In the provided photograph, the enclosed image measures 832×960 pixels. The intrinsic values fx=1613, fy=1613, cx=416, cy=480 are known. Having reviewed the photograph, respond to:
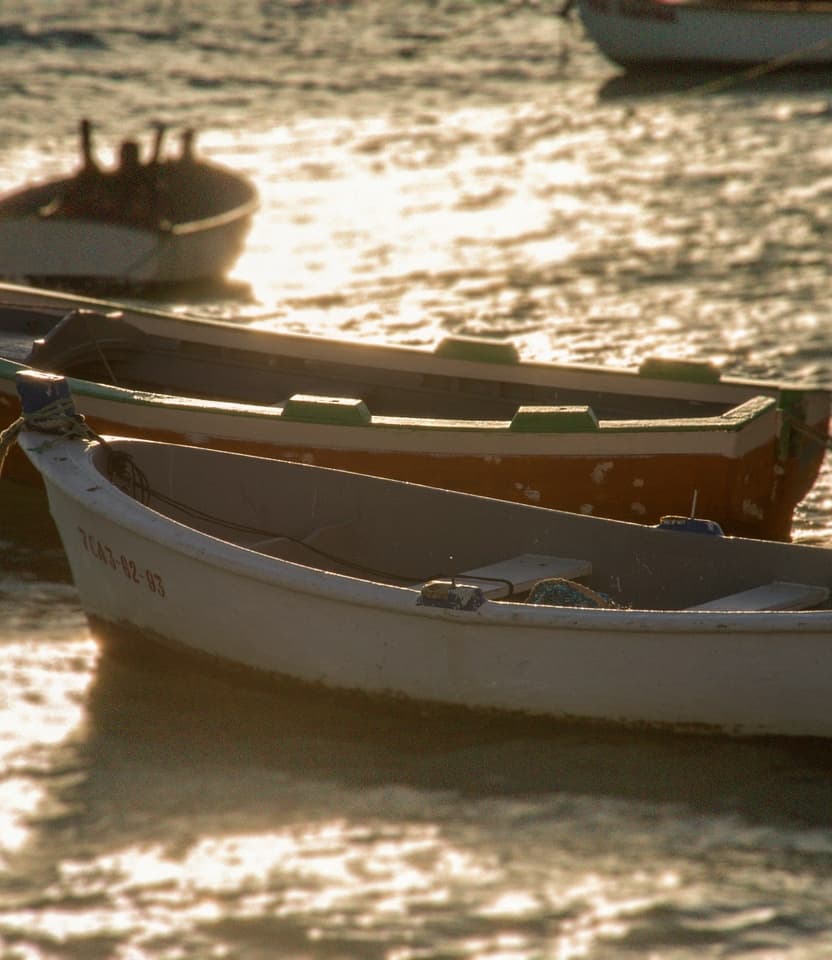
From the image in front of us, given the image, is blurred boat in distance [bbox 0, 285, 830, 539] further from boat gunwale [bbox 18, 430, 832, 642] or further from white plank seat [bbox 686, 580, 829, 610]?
white plank seat [bbox 686, 580, 829, 610]

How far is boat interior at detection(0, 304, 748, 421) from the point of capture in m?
9.42

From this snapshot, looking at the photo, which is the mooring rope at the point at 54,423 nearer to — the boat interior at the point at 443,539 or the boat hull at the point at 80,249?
the boat interior at the point at 443,539

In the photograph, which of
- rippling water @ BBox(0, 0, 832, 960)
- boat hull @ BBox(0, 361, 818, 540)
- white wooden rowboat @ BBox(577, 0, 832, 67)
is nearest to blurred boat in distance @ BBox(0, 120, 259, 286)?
rippling water @ BBox(0, 0, 832, 960)

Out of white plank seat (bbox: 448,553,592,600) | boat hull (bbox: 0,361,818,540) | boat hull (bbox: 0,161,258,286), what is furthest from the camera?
boat hull (bbox: 0,161,258,286)

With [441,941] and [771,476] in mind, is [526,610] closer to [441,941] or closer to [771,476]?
[441,941]

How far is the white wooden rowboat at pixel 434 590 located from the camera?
625 centimetres

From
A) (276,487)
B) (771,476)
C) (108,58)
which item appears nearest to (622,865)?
(276,487)

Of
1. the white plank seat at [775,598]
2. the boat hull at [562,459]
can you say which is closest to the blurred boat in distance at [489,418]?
the boat hull at [562,459]

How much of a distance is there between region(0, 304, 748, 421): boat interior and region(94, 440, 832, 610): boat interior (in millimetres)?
1949

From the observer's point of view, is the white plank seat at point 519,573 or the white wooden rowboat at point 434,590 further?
the white plank seat at point 519,573

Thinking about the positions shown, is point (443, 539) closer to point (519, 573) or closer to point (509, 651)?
point (519, 573)

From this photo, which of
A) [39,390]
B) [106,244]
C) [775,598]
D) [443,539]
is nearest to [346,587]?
[443,539]

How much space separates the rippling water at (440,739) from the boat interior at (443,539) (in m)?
0.79

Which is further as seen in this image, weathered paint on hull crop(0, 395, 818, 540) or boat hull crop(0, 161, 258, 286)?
boat hull crop(0, 161, 258, 286)
